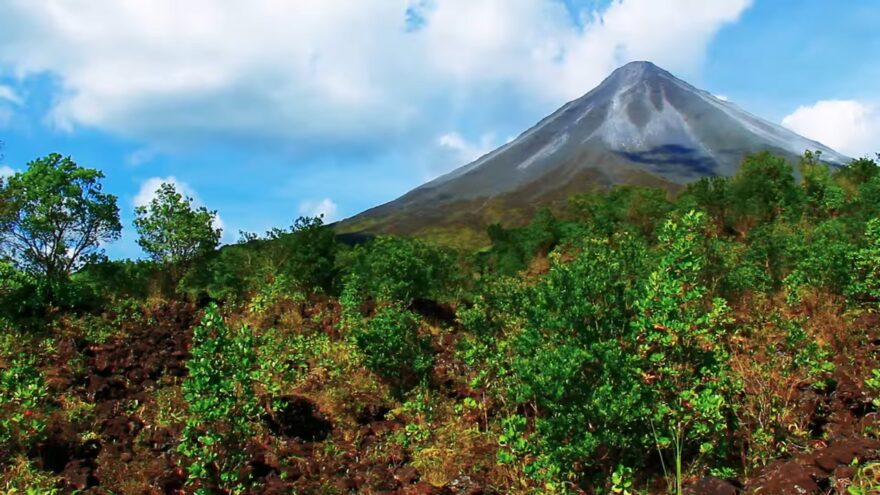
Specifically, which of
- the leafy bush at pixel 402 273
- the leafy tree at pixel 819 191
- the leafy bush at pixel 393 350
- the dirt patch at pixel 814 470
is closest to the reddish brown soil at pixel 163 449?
the leafy bush at pixel 393 350

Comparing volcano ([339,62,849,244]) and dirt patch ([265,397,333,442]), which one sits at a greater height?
volcano ([339,62,849,244])

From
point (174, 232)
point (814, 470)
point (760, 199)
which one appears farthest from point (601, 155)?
point (814, 470)

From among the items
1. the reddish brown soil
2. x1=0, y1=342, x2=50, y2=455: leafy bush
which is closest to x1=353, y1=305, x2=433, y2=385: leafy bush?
the reddish brown soil

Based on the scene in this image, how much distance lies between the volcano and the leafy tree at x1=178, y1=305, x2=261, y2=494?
57745 millimetres

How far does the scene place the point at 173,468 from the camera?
707 centimetres

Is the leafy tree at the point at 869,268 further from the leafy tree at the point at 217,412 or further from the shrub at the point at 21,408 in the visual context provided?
the shrub at the point at 21,408

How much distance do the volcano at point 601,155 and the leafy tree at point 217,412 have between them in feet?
189

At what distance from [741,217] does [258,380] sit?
16.3m

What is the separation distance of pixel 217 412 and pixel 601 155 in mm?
82569

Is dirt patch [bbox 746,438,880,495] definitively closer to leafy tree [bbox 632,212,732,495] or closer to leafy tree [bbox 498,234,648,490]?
leafy tree [bbox 632,212,732,495]

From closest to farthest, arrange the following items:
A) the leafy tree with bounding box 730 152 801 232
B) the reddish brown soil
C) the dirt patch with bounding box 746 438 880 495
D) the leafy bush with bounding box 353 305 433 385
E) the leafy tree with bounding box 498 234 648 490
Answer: the dirt patch with bounding box 746 438 880 495
the leafy tree with bounding box 498 234 648 490
the reddish brown soil
the leafy bush with bounding box 353 305 433 385
the leafy tree with bounding box 730 152 801 232

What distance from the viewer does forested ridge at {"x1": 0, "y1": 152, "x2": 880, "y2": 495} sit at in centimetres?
615

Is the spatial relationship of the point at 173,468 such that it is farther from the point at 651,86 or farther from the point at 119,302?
the point at 651,86

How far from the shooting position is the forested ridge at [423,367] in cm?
615
